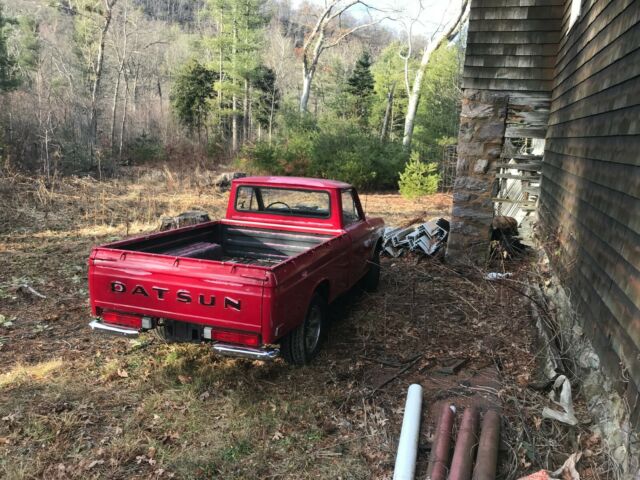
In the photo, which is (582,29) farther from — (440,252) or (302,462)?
(302,462)

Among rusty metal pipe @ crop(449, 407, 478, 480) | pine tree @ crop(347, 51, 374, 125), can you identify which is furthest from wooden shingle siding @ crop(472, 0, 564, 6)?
pine tree @ crop(347, 51, 374, 125)

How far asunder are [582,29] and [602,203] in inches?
112

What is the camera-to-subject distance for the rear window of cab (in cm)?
570

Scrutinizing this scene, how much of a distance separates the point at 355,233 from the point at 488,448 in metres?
3.10

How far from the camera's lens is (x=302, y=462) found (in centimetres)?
318

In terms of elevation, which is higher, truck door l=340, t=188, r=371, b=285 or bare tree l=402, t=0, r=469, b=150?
bare tree l=402, t=0, r=469, b=150

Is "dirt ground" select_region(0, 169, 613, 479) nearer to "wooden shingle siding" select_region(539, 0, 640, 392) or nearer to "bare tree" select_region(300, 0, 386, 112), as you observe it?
"wooden shingle siding" select_region(539, 0, 640, 392)

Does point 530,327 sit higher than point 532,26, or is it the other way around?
point 532,26

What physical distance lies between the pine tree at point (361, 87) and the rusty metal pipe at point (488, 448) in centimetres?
3173

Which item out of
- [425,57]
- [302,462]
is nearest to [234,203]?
[302,462]

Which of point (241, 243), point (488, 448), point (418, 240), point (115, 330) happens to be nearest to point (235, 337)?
point (115, 330)

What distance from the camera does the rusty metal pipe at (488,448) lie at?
9.29 feet

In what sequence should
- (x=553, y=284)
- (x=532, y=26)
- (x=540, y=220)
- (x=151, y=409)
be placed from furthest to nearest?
(x=540, y=220)
(x=532, y=26)
(x=553, y=284)
(x=151, y=409)

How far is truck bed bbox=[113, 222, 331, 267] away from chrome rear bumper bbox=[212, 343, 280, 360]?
1671 millimetres
